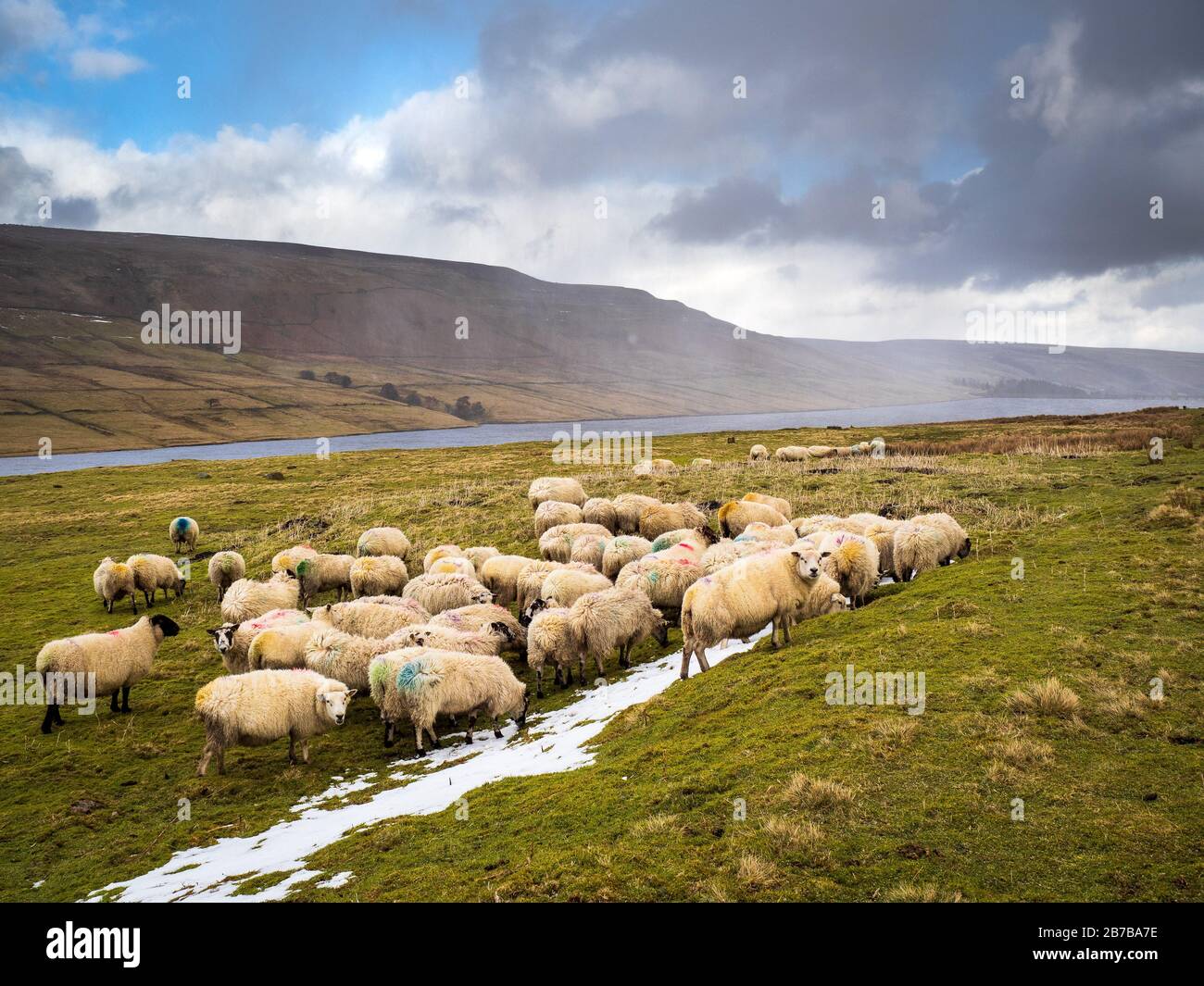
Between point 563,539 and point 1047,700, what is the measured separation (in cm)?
1536

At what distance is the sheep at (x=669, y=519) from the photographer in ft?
73.4

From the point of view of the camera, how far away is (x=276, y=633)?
48.1 feet

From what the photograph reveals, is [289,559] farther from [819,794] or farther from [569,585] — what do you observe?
[819,794]

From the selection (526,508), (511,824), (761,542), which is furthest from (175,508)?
(511,824)

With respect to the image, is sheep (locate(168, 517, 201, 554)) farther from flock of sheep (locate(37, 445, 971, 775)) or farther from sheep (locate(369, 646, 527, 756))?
sheep (locate(369, 646, 527, 756))

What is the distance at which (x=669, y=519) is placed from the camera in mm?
22422

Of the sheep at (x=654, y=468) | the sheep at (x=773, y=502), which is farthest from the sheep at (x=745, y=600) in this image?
the sheep at (x=654, y=468)

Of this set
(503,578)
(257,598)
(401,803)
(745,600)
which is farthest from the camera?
(503,578)

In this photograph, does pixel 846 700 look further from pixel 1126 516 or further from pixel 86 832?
pixel 1126 516

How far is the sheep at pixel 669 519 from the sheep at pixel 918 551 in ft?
22.5

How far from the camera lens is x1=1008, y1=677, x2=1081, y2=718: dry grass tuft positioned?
762cm

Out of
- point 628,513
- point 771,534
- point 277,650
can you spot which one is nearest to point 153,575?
point 277,650

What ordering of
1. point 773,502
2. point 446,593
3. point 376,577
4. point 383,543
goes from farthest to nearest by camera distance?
1. point 383,543
2. point 773,502
3. point 376,577
4. point 446,593
